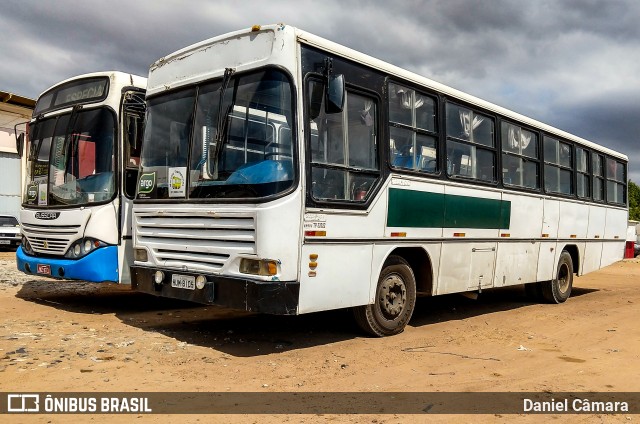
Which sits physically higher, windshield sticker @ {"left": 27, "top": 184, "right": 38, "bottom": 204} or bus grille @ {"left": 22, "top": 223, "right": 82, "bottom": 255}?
windshield sticker @ {"left": 27, "top": 184, "right": 38, "bottom": 204}

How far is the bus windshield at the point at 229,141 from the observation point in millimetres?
6141

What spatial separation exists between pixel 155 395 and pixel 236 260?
1710 millimetres

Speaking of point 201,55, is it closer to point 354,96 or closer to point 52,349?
point 354,96

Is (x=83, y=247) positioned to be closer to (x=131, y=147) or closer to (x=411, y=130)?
(x=131, y=147)

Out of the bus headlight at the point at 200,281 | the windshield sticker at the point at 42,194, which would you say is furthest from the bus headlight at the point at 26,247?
the bus headlight at the point at 200,281

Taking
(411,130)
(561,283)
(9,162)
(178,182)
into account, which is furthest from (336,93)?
(9,162)

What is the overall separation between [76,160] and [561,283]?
9.29 m

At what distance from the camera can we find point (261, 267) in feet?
19.7

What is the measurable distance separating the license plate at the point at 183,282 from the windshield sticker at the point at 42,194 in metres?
3.17

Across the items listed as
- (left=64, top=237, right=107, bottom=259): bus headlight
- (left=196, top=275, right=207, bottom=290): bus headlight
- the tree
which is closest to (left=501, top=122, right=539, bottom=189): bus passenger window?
(left=196, top=275, right=207, bottom=290): bus headlight

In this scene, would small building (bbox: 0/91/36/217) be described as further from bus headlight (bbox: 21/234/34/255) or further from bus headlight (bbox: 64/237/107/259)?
bus headlight (bbox: 64/237/107/259)

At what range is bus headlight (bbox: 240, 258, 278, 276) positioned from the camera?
5.99 m

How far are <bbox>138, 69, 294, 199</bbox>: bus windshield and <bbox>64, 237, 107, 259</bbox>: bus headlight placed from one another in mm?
1417

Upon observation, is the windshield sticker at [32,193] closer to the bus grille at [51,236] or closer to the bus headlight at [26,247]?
the bus grille at [51,236]
